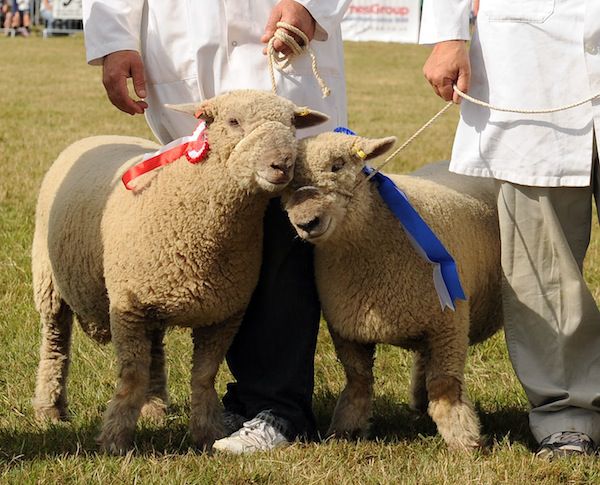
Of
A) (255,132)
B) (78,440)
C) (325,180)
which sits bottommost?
(78,440)

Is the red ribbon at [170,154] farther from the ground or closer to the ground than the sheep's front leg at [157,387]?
farther from the ground

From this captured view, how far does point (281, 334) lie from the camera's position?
372cm

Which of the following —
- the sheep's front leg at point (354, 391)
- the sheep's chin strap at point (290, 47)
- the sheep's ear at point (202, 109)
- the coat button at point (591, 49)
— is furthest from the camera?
the sheep's front leg at point (354, 391)

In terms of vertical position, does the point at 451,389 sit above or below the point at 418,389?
above

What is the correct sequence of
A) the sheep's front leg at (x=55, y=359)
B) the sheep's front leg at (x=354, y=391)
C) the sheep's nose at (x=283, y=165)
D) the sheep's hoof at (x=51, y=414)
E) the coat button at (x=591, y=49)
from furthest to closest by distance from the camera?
the sheep's front leg at (x=55, y=359) → the sheep's hoof at (x=51, y=414) → the sheep's front leg at (x=354, y=391) → the coat button at (x=591, y=49) → the sheep's nose at (x=283, y=165)

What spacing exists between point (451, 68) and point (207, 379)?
1.31 meters

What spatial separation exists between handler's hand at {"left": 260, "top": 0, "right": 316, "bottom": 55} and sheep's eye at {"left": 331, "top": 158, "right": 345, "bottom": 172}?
0.45 metres

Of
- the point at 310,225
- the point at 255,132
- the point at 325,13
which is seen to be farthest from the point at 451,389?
the point at 325,13

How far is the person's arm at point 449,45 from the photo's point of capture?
346cm

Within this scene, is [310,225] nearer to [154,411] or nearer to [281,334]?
[281,334]

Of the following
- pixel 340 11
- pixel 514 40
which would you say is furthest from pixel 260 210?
pixel 514 40

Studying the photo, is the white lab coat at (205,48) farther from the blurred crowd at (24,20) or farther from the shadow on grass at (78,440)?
the blurred crowd at (24,20)

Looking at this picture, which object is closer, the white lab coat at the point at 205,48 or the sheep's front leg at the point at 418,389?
the white lab coat at the point at 205,48

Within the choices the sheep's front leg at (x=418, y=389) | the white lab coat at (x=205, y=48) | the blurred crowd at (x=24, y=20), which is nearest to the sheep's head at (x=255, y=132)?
the white lab coat at (x=205, y=48)
